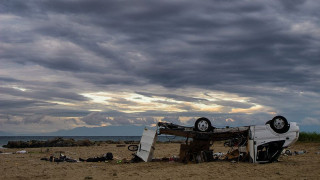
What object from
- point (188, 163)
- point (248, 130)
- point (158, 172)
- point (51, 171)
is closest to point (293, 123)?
point (248, 130)

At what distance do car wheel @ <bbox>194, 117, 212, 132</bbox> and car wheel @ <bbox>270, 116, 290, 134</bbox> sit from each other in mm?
3295

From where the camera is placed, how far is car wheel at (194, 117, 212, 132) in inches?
829

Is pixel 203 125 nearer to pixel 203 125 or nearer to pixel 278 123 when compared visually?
pixel 203 125

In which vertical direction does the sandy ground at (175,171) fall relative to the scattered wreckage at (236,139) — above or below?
below

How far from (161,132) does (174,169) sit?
3.94 m

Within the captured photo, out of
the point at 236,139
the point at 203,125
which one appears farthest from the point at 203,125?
the point at 236,139

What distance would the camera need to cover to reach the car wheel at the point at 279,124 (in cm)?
1969

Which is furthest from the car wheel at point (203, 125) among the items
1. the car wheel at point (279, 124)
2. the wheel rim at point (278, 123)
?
the wheel rim at point (278, 123)

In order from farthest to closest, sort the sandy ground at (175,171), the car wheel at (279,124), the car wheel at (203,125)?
the car wheel at (203,125)
the car wheel at (279,124)
the sandy ground at (175,171)

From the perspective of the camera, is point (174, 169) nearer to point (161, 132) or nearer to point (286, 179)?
point (161, 132)

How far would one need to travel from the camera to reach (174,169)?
1827cm

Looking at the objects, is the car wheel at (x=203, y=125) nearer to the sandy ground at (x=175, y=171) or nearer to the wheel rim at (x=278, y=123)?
the sandy ground at (x=175, y=171)

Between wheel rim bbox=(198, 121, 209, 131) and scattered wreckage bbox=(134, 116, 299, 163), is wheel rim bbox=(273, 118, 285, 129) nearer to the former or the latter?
scattered wreckage bbox=(134, 116, 299, 163)

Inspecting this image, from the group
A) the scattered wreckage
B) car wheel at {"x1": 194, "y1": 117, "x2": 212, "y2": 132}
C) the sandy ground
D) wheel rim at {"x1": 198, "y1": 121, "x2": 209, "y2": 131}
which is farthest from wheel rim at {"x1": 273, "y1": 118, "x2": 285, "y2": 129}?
wheel rim at {"x1": 198, "y1": 121, "x2": 209, "y2": 131}
